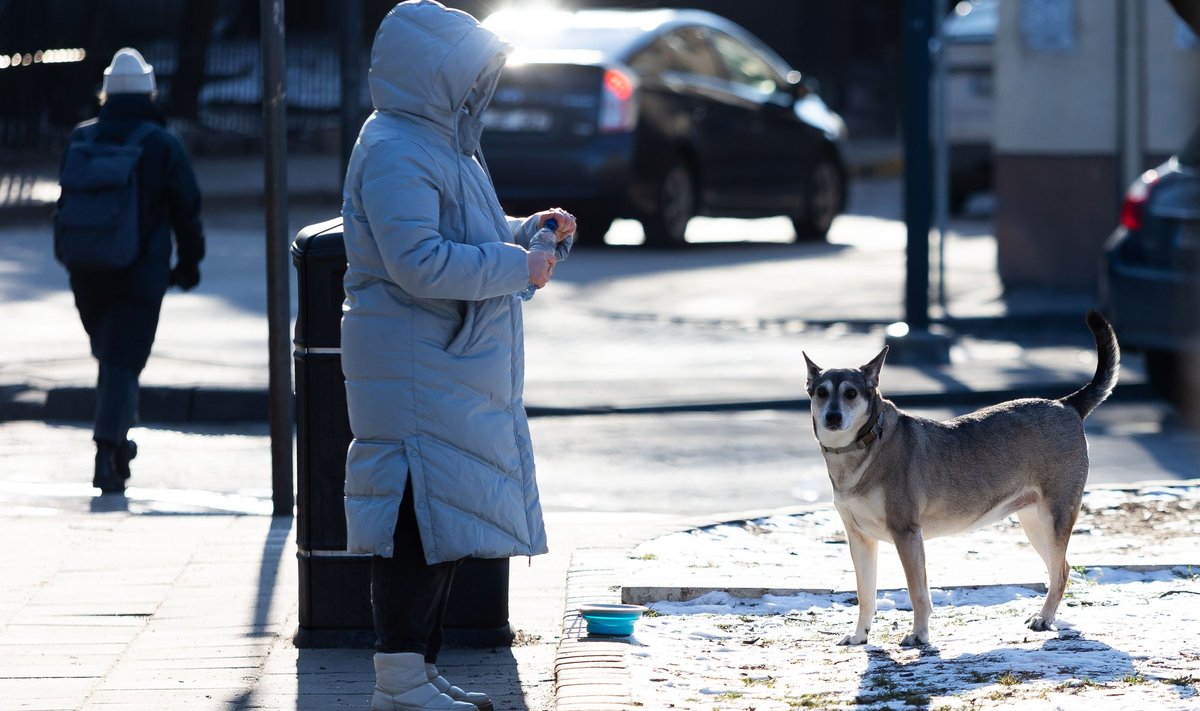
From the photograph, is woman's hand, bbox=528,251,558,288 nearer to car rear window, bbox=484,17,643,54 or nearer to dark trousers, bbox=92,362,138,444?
dark trousers, bbox=92,362,138,444

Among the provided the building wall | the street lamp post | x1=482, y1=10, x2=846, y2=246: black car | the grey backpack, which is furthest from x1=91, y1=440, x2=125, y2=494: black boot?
the building wall

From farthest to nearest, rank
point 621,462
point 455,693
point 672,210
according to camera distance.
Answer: point 672,210, point 621,462, point 455,693

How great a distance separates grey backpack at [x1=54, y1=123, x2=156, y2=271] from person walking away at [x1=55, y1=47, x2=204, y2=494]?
0.02 metres

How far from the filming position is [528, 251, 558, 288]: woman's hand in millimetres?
4801

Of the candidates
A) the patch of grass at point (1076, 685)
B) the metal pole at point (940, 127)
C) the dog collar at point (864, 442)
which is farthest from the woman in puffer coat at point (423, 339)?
the metal pole at point (940, 127)

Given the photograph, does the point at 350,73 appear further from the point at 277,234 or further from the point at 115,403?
the point at 115,403

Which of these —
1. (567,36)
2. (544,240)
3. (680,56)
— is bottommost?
(544,240)

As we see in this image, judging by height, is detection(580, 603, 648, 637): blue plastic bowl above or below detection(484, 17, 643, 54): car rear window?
below

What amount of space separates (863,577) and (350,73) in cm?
394

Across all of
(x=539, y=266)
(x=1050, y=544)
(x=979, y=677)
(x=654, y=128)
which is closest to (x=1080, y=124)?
(x=654, y=128)

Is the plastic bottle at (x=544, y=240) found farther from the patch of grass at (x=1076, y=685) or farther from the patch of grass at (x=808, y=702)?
the patch of grass at (x=1076, y=685)

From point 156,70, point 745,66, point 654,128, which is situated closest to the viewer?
point 654,128

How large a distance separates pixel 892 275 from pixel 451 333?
1083cm

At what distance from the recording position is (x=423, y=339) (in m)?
4.79
